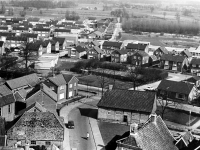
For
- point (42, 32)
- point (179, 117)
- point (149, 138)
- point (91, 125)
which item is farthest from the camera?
point (42, 32)

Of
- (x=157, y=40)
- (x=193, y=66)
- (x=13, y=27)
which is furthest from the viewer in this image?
(x=157, y=40)

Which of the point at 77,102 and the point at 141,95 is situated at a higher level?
the point at 141,95

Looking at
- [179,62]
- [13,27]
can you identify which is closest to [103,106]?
[179,62]

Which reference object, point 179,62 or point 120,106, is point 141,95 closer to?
point 120,106

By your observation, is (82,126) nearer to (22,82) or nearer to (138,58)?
(22,82)

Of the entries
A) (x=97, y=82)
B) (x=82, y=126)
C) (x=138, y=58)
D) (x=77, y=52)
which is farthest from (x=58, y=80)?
(x=77, y=52)

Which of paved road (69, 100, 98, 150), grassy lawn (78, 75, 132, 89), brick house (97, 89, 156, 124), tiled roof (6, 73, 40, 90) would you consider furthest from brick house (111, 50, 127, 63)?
brick house (97, 89, 156, 124)

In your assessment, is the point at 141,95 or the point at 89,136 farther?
the point at 141,95

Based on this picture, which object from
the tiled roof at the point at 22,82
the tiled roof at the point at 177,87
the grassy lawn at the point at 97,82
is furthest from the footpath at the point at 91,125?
the tiled roof at the point at 177,87
